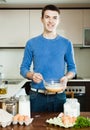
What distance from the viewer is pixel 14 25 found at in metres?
4.23

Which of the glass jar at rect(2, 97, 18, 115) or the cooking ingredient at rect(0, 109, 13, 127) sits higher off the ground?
Result: the glass jar at rect(2, 97, 18, 115)

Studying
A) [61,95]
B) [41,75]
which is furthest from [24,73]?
[61,95]

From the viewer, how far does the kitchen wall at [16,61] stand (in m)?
4.54

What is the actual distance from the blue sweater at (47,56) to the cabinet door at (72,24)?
2264 mm

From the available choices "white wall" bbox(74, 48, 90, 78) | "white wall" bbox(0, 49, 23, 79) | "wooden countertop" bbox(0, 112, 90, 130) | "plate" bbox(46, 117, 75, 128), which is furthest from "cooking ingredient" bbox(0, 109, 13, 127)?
"white wall" bbox(74, 48, 90, 78)

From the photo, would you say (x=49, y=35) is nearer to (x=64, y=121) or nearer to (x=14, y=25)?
(x=64, y=121)

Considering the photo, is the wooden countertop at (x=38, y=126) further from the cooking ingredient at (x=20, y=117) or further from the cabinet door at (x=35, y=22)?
the cabinet door at (x=35, y=22)

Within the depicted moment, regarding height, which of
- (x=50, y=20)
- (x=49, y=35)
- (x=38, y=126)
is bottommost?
(x=38, y=126)

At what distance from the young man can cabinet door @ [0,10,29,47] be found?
2.28 m

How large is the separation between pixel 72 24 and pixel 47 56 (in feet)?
7.83

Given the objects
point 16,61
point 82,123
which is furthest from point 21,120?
point 16,61

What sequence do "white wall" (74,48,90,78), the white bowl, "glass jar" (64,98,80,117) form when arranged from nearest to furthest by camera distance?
"glass jar" (64,98,80,117) → the white bowl → "white wall" (74,48,90,78)

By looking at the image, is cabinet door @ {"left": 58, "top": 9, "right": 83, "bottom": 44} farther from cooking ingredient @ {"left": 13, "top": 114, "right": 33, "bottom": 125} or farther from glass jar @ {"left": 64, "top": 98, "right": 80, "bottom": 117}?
cooking ingredient @ {"left": 13, "top": 114, "right": 33, "bottom": 125}

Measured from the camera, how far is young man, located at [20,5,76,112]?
1.95 meters
